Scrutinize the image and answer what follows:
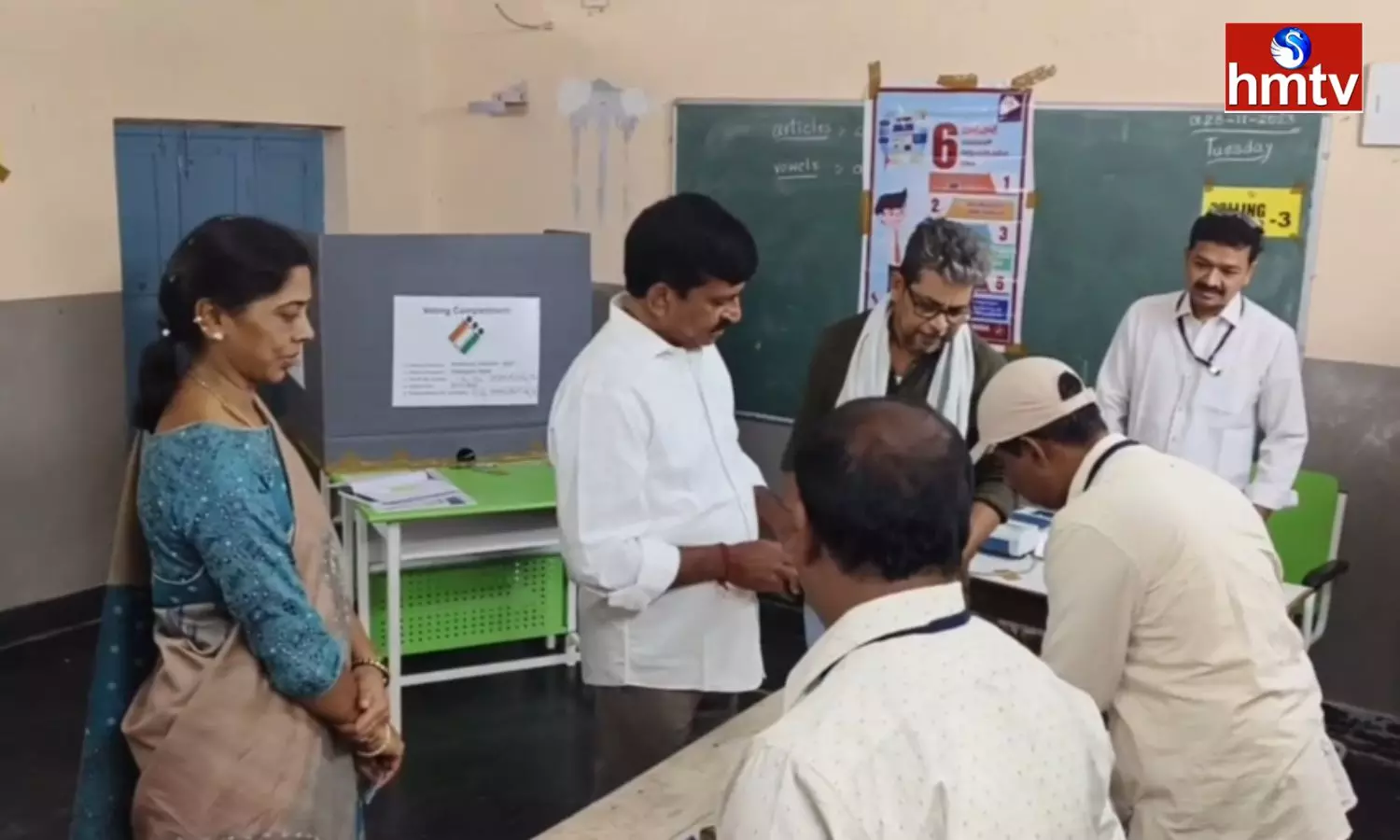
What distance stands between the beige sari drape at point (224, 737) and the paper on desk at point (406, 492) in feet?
5.90

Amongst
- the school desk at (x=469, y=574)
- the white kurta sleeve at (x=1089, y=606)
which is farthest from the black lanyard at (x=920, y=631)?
the school desk at (x=469, y=574)

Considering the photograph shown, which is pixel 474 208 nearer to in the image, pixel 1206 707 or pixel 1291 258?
pixel 1291 258

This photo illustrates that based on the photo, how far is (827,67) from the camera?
4520mm

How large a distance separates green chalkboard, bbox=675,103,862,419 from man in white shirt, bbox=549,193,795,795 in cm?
250

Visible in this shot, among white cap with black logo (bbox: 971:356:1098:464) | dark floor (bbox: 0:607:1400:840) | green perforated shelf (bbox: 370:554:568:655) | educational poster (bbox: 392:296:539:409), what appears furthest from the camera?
green perforated shelf (bbox: 370:554:568:655)

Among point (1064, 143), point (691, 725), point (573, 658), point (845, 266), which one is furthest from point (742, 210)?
point (691, 725)

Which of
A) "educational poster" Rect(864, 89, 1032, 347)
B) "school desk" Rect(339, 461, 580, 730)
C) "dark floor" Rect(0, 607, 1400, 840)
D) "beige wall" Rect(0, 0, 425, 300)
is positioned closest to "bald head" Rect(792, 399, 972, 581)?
"dark floor" Rect(0, 607, 1400, 840)

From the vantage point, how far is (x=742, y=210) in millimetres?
Answer: 4797

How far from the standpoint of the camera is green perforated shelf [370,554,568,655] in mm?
4098

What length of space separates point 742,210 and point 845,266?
1.59ft

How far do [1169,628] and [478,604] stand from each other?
2837mm

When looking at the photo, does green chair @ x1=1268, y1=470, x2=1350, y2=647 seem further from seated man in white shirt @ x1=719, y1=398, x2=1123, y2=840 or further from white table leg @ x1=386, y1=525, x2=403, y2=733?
seated man in white shirt @ x1=719, y1=398, x2=1123, y2=840

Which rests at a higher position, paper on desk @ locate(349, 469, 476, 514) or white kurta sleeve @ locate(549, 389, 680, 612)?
white kurta sleeve @ locate(549, 389, 680, 612)

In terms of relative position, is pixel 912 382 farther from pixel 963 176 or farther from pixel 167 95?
pixel 167 95
